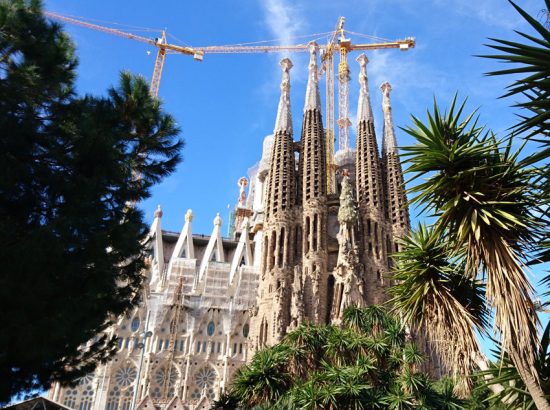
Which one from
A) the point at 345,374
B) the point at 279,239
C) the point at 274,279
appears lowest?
the point at 345,374

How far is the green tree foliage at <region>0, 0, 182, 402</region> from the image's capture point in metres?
9.97

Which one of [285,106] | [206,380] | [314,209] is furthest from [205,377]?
[285,106]

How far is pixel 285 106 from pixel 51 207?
39.0 meters

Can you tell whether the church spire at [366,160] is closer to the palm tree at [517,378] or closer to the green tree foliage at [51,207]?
the green tree foliage at [51,207]

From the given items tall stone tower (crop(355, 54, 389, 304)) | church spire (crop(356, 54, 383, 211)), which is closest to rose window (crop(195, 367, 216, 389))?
tall stone tower (crop(355, 54, 389, 304))

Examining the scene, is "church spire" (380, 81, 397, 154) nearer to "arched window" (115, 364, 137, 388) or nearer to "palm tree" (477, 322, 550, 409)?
"arched window" (115, 364, 137, 388)

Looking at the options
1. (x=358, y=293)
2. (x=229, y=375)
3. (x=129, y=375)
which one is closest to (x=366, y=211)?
(x=358, y=293)

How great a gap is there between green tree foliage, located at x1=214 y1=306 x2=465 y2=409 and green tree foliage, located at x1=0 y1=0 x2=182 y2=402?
8478mm

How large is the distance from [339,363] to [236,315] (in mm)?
24976

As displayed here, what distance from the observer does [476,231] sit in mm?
8352

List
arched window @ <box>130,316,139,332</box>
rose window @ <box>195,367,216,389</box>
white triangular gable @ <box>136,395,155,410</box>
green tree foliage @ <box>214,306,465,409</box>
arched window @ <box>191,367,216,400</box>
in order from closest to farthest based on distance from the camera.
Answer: green tree foliage @ <box>214,306,465,409</box>
white triangular gable @ <box>136,395,155,410</box>
arched window @ <box>191,367,216,400</box>
rose window @ <box>195,367,216,389</box>
arched window @ <box>130,316,139,332</box>

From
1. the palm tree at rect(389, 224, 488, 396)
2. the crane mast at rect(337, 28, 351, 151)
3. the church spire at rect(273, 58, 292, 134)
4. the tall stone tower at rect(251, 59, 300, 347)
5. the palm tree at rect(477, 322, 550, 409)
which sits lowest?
the palm tree at rect(477, 322, 550, 409)

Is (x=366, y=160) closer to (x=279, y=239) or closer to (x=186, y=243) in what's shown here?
(x=279, y=239)

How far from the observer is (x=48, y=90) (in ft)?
38.0
